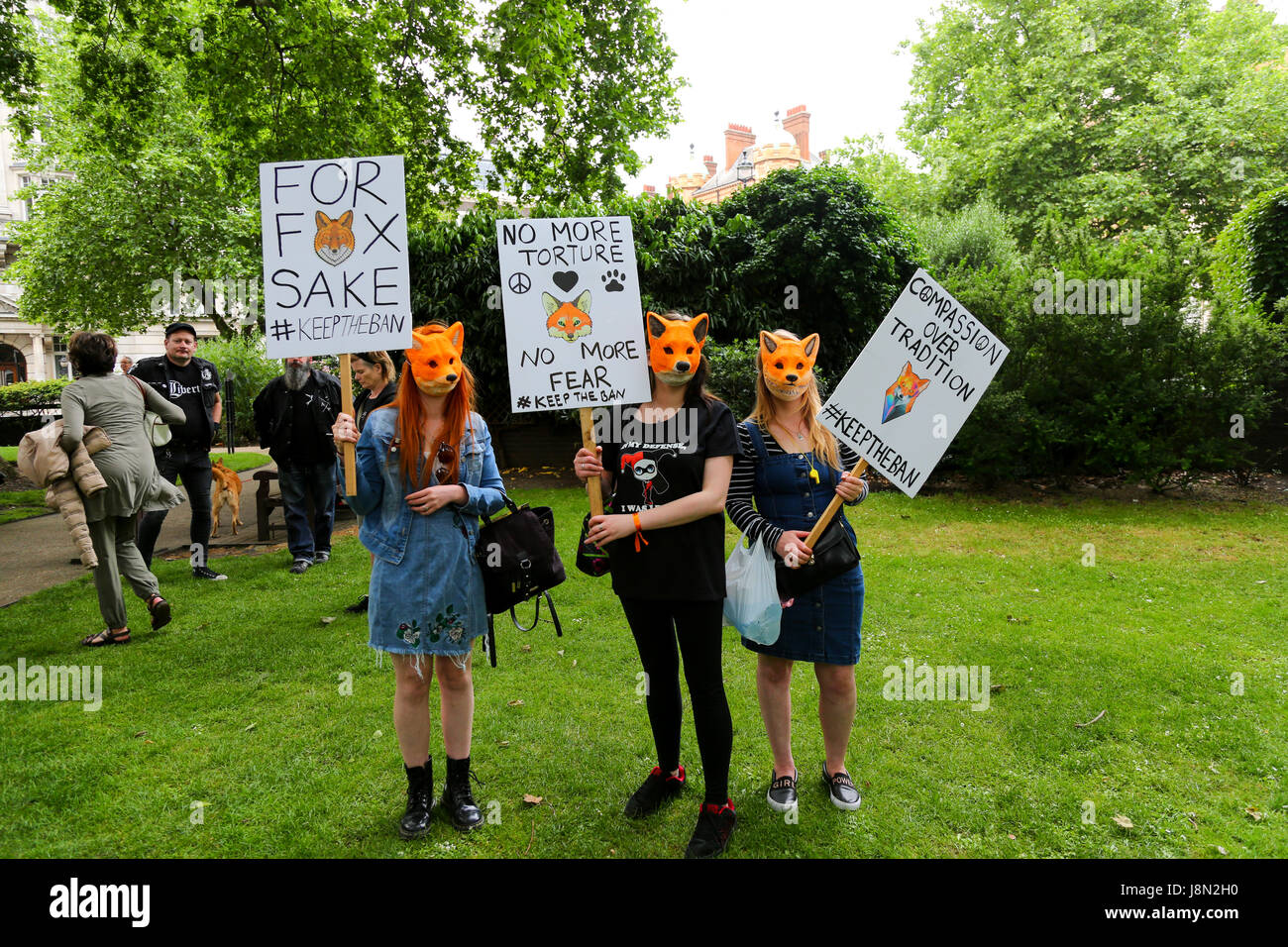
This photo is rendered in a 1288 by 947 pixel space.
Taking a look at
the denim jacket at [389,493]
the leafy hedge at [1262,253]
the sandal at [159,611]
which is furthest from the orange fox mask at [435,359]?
the leafy hedge at [1262,253]

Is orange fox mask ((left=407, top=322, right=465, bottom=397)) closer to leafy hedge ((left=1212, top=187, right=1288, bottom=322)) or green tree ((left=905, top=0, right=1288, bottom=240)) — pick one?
leafy hedge ((left=1212, top=187, right=1288, bottom=322))

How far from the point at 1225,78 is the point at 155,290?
99.3 feet

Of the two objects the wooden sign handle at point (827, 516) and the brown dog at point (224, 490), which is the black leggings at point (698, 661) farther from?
the brown dog at point (224, 490)

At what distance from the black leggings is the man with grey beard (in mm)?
5592

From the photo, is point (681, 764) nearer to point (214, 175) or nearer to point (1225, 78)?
point (214, 175)

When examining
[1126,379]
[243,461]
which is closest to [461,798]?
[1126,379]

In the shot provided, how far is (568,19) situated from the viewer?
969 cm

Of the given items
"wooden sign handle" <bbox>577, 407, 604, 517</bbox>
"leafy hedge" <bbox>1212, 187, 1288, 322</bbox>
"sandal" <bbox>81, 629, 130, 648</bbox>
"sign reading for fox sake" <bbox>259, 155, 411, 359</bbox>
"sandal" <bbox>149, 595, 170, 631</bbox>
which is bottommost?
"sandal" <bbox>81, 629, 130, 648</bbox>

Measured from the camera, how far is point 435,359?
3170 millimetres

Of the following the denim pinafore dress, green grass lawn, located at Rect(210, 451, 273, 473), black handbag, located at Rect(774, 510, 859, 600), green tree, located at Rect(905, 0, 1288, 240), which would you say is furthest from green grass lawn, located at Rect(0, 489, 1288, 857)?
green tree, located at Rect(905, 0, 1288, 240)

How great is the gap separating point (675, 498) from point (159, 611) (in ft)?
16.5

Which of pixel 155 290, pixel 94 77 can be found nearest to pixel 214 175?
pixel 155 290

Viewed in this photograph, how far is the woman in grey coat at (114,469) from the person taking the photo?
556cm

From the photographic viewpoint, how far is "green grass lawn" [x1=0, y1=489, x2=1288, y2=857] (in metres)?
3.44
